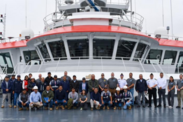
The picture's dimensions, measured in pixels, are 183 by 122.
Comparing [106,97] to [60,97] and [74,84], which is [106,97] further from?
[60,97]

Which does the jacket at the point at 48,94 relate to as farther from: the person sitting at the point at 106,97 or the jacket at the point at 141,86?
the jacket at the point at 141,86

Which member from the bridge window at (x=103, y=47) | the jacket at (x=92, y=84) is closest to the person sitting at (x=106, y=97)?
the jacket at (x=92, y=84)

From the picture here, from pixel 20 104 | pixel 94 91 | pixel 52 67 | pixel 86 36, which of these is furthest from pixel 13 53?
pixel 94 91

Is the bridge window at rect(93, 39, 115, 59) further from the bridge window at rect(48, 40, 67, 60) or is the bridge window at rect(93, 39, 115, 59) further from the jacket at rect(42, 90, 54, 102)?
the jacket at rect(42, 90, 54, 102)

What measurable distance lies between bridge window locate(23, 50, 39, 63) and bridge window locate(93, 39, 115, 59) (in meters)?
Result: 6.00

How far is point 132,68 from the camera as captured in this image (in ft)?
43.4

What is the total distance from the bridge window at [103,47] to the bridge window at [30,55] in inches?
236

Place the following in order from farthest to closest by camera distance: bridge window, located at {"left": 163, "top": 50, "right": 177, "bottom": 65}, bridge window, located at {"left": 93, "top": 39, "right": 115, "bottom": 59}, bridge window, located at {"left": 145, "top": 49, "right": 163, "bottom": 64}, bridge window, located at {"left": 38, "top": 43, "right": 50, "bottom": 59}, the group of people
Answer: bridge window, located at {"left": 163, "top": 50, "right": 177, "bottom": 65} → bridge window, located at {"left": 145, "top": 49, "right": 163, "bottom": 64} → bridge window, located at {"left": 38, "top": 43, "right": 50, "bottom": 59} → bridge window, located at {"left": 93, "top": 39, "right": 115, "bottom": 59} → the group of people

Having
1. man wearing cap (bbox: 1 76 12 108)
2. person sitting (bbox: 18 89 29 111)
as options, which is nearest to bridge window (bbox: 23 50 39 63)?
man wearing cap (bbox: 1 76 12 108)

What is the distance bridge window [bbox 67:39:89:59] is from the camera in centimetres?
1323

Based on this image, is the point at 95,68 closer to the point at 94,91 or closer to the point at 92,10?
the point at 94,91

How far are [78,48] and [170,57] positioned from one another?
8236 millimetres

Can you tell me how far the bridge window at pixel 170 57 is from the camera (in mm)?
17500

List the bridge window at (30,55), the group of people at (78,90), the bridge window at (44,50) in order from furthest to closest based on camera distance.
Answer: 1. the bridge window at (30,55)
2. the bridge window at (44,50)
3. the group of people at (78,90)
